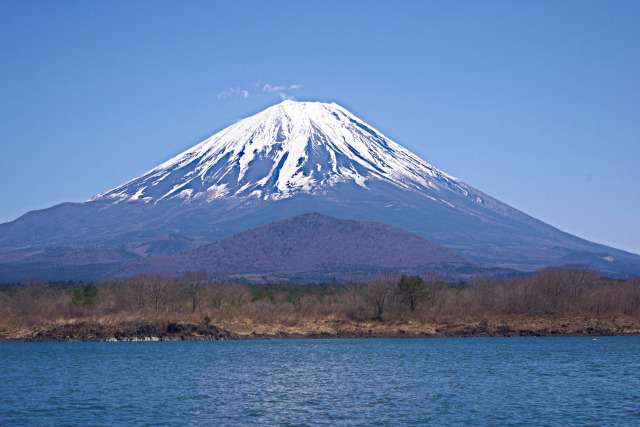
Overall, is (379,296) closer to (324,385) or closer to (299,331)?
(299,331)

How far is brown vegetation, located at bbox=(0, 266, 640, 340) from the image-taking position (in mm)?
78250

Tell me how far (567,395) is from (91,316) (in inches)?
2299

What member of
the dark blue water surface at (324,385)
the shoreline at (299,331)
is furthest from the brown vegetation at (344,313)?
the dark blue water surface at (324,385)

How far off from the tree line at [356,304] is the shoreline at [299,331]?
5.57 feet

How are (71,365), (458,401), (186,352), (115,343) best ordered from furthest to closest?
(115,343)
(186,352)
(71,365)
(458,401)

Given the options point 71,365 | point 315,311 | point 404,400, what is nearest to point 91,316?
point 315,311

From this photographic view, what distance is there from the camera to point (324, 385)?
3997cm

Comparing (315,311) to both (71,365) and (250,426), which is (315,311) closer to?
(71,365)

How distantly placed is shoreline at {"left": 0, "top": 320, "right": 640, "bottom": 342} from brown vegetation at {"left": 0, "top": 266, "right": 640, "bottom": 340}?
101 mm

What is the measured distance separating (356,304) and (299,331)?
9489 millimetres

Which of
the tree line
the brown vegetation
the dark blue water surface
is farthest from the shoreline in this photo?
the dark blue water surface

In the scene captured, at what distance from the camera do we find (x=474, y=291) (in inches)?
4045

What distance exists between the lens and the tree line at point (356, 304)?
8225cm

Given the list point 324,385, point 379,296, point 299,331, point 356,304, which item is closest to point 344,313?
point 356,304
